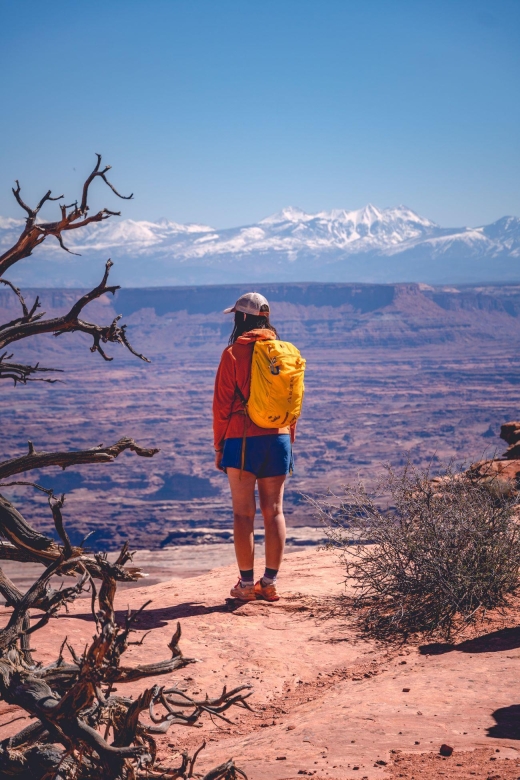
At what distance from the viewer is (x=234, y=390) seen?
15.9 ft

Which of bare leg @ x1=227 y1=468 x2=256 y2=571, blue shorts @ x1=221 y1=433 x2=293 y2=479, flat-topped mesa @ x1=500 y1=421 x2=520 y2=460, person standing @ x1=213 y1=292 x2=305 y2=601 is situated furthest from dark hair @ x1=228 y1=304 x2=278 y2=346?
flat-topped mesa @ x1=500 y1=421 x2=520 y2=460

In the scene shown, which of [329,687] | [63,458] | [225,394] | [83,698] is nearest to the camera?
[83,698]

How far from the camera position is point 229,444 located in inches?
190

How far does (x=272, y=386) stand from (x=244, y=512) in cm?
76

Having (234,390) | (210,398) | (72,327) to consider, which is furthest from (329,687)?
(210,398)

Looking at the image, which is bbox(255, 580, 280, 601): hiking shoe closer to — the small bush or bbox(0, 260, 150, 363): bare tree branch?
the small bush

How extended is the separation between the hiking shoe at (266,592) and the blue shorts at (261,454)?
0.70 metres

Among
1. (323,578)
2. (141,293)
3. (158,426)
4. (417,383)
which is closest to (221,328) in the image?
(141,293)

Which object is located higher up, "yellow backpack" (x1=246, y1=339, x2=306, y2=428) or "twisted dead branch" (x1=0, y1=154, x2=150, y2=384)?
"twisted dead branch" (x1=0, y1=154, x2=150, y2=384)

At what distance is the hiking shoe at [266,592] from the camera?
5039 mm

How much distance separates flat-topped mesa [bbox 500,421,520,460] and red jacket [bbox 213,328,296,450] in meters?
4.23

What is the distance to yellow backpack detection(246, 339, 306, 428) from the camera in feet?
15.5

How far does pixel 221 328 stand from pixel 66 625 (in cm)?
12947

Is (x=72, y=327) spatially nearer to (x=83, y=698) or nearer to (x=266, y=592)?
(x=83, y=698)
